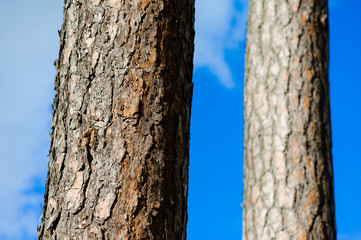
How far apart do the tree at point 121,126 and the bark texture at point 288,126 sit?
2.02 ft

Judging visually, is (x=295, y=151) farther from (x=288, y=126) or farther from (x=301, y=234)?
(x=301, y=234)

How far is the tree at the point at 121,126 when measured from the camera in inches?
129

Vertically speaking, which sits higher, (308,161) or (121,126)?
(121,126)

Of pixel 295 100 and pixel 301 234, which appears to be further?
pixel 295 100

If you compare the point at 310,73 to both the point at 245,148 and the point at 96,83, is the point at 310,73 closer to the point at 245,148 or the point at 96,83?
the point at 245,148

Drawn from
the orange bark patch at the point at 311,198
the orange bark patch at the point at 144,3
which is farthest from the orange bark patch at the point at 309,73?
the orange bark patch at the point at 144,3

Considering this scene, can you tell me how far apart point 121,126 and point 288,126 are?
3.49 ft

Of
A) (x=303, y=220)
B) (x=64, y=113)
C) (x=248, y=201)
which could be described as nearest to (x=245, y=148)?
(x=248, y=201)

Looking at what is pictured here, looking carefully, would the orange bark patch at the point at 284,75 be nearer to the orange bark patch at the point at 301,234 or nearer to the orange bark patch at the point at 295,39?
Result: the orange bark patch at the point at 295,39

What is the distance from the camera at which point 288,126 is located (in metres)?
2.93

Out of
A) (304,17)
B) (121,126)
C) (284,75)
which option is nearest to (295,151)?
(284,75)

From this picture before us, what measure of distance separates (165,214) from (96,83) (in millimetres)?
970

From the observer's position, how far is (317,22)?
311 centimetres

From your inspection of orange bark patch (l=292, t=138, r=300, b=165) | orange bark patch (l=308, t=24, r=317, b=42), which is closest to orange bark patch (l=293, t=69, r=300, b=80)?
orange bark patch (l=308, t=24, r=317, b=42)
